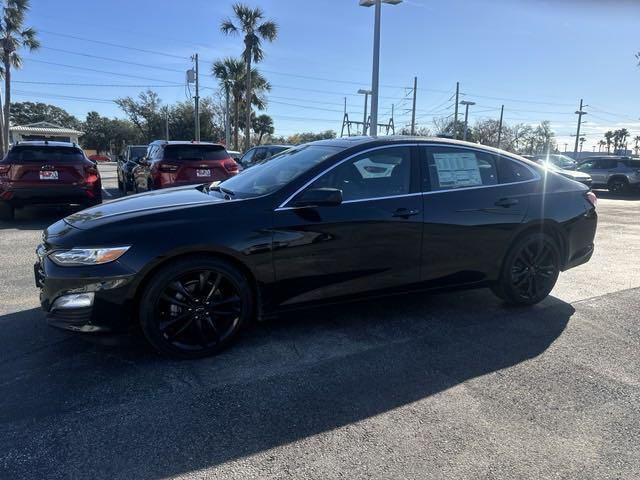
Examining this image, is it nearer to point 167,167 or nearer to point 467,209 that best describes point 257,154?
point 167,167

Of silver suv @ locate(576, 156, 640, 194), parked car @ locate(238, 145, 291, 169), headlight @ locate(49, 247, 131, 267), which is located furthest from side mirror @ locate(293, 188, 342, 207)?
silver suv @ locate(576, 156, 640, 194)

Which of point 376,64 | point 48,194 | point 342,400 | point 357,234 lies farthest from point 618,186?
point 342,400

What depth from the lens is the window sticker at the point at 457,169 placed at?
13.9 feet

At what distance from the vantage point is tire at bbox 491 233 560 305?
14.9ft

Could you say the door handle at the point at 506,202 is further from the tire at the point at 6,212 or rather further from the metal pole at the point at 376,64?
the metal pole at the point at 376,64

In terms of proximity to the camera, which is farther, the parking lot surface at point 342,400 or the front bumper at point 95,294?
the front bumper at point 95,294

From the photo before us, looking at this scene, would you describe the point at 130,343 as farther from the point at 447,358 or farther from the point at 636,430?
the point at 636,430

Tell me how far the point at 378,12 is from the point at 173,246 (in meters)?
13.9

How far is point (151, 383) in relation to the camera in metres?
3.13

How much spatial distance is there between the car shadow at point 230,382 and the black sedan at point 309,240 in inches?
13.1

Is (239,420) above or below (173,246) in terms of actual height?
below

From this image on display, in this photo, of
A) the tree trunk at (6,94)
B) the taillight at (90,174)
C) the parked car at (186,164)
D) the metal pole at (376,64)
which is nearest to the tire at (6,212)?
the taillight at (90,174)

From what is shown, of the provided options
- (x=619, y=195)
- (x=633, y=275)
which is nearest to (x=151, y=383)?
(x=633, y=275)

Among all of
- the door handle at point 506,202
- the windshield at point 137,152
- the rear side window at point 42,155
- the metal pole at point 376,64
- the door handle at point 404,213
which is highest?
the metal pole at point 376,64
